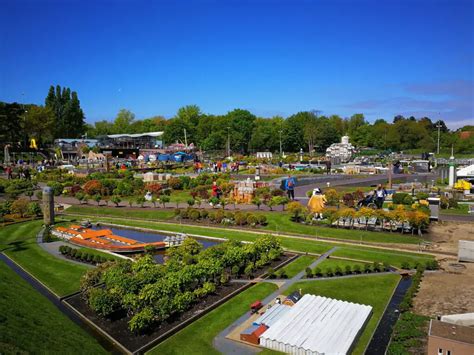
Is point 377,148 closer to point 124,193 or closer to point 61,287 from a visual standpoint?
point 124,193

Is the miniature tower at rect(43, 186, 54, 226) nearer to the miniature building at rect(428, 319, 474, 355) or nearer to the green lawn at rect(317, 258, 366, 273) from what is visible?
the green lawn at rect(317, 258, 366, 273)

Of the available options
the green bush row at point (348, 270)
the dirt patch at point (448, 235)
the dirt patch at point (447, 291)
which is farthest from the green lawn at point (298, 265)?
the dirt patch at point (448, 235)

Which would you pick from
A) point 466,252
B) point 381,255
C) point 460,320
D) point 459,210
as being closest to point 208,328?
point 460,320

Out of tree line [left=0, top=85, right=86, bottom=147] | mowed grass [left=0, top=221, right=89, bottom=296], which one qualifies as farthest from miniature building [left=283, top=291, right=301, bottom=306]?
tree line [left=0, top=85, right=86, bottom=147]

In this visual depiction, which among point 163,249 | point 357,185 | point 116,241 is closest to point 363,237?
point 163,249

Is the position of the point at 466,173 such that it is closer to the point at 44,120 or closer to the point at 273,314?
the point at 273,314
